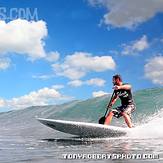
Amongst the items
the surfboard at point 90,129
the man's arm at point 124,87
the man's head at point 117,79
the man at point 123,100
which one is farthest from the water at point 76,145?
the man's head at point 117,79

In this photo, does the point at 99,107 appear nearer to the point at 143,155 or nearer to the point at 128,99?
the point at 128,99

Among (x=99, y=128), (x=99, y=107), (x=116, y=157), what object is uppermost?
(x=99, y=107)

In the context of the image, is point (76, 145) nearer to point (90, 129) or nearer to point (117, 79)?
point (90, 129)

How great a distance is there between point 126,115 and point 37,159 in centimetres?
659

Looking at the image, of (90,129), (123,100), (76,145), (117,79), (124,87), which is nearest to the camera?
(76,145)

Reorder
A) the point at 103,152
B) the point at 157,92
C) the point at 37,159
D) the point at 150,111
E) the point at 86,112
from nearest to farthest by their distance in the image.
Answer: the point at 37,159
the point at 103,152
the point at 150,111
the point at 86,112
the point at 157,92

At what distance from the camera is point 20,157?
25.5 feet

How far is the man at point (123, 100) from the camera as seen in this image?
13.1 metres

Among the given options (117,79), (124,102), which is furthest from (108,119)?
(117,79)

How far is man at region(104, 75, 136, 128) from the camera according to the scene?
13133mm

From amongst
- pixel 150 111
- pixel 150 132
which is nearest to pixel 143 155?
pixel 150 132

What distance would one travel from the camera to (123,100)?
1365 centimetres

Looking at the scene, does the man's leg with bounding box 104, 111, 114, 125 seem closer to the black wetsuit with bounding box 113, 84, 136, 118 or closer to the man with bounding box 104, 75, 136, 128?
the man with bounding box 104, 75, 136, 128

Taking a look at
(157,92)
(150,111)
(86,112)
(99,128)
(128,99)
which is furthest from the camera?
(157,92)
